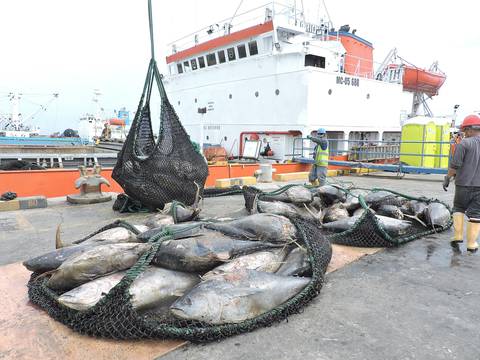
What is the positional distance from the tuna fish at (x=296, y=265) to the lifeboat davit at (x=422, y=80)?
19.8 meters

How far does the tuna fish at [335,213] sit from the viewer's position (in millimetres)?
4859

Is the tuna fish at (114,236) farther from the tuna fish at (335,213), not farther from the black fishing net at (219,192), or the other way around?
the black fishing net at (219,192)

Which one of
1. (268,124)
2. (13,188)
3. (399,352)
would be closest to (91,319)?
(399,352)

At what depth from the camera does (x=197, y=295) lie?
2336 millimetres

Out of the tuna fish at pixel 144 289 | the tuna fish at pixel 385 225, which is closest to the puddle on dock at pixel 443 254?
the tuna fish at pixel 385 225

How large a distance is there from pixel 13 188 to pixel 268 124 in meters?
9.78

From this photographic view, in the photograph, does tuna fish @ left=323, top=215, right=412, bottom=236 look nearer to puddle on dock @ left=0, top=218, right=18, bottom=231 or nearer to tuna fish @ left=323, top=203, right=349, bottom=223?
tuna fish @ left=323, top=203, right=349, bottom=223

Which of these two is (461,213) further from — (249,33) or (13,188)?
(249,33)

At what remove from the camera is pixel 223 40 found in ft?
51.6

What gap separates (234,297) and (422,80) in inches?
914

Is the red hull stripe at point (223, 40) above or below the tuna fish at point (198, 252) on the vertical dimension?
above

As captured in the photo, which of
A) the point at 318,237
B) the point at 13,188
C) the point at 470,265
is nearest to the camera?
the point at 318,237

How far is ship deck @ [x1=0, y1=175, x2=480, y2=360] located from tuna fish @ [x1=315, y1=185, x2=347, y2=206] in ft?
4.56

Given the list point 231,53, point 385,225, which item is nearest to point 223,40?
point 231,53
